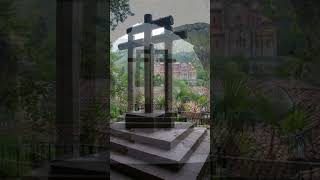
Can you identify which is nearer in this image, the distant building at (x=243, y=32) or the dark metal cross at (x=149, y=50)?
the distant building at (x=243, y=32)

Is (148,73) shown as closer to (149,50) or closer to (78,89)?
(149,50)

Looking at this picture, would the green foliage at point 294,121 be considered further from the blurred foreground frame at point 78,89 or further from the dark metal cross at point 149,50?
the blurred foreground frame at point 78,89

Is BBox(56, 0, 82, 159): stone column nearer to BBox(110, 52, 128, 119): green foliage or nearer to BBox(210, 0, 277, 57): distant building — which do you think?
BBox(110, 52, 128, 119): green foliage

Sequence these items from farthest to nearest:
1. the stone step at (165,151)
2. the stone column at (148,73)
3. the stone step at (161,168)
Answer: the stone column at (148,73)
the stone step at (165,151)
the stone step at (161,168)

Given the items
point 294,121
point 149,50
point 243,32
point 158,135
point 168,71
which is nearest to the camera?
point 294,121

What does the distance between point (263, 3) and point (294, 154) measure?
1.32m

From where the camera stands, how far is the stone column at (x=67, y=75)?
377 centimetres

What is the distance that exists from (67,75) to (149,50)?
3.93 ft

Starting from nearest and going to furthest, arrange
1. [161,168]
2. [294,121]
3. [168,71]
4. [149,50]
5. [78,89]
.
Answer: [294,121] → [78,89] → [161,168] → [168,71] → [149,50]

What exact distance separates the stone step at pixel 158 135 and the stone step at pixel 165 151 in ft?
0.15

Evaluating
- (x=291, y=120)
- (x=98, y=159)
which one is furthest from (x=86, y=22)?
(x=291, y=120)

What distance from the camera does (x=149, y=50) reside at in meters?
4.66

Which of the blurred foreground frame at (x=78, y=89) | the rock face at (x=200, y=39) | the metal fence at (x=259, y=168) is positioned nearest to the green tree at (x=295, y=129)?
the metal fence at (x=259, y=168)

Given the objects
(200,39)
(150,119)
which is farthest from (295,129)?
(150,119)
